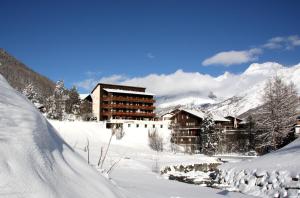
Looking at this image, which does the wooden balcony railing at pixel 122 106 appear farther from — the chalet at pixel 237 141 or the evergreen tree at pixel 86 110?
the chalet at pixel 237 141

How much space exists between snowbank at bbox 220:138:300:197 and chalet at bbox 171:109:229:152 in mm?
46493

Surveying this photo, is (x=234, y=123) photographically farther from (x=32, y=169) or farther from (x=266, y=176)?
(x=32, y=169)

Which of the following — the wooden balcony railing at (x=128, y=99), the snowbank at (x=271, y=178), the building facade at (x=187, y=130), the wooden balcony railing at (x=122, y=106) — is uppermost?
the wooden balcony railing at (x=128, y=99)

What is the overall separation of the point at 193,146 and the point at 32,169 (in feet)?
202

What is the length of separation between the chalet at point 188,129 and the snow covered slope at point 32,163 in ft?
196

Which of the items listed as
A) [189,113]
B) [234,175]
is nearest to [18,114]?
[234,175]

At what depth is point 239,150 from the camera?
61469 millimetres

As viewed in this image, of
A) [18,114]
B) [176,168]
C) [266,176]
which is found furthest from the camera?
[176,168]

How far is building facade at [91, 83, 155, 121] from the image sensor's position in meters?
72.7

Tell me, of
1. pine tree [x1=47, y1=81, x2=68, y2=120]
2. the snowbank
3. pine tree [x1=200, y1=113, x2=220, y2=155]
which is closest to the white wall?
pine tree [x1=47, y1=81, x2=68, y2=120]

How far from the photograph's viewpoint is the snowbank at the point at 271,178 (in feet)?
42.8

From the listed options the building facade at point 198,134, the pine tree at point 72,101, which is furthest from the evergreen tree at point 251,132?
the pine tree at point 72,101

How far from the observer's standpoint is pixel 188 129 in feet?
224

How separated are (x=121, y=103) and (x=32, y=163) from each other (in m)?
70.1
